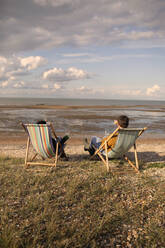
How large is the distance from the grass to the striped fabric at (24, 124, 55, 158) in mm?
675

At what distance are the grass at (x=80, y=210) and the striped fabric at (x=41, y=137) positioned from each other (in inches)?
26.6

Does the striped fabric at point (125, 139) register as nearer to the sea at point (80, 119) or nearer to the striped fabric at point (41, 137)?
the sea at point (80, 119)

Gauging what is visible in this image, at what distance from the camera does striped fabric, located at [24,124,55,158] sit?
4899 millimetres

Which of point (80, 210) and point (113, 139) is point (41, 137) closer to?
point (113, 139)

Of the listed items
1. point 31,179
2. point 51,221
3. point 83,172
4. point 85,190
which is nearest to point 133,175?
point 83,172

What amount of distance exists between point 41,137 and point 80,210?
7.91 feet

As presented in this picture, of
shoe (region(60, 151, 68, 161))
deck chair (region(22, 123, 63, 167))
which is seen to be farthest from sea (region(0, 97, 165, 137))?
deck chair (region(22, 123, 63, 167))

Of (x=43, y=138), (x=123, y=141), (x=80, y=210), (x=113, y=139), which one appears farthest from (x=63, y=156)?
(x=80, y=210)

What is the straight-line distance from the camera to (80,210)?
9.98ft

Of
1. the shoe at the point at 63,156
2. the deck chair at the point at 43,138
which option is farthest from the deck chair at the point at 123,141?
the deck chair at the point at 43,138

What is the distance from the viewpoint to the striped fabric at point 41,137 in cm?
490

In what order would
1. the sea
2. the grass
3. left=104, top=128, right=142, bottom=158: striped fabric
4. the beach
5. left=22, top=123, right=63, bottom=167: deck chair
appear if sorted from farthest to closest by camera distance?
the sea < the beach < left=22, top=123, right=63, bottom=167: deck chair < left=104, top=128, right=142, bottom=158: striped fabric < the grass

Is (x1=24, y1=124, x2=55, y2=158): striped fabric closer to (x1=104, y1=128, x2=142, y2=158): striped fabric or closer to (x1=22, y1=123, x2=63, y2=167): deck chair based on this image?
(x1=22, y1=123, x2=63, y2=167): deck chair

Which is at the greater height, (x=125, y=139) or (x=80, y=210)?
(x=125, y=139)
